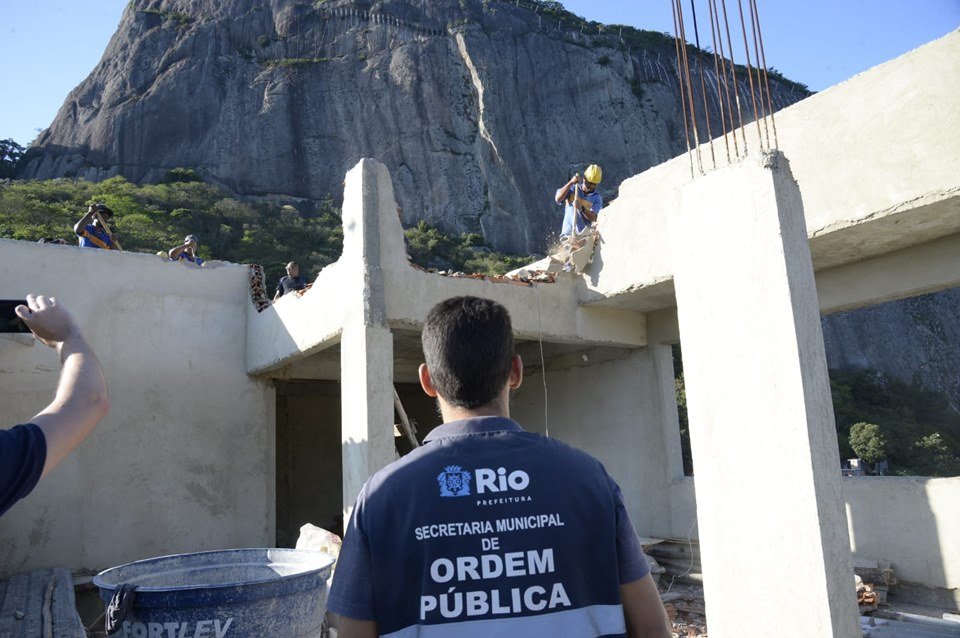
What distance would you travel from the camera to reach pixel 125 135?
4419cm

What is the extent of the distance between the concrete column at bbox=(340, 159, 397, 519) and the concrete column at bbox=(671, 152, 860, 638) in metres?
3.38

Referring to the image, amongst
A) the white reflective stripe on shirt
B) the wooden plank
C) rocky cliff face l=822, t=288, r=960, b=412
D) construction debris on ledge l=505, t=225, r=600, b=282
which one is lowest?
the wooden plank

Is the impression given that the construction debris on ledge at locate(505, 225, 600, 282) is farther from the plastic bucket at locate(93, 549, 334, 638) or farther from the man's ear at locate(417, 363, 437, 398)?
the man's ear at locate(417, 363, 437, 398)

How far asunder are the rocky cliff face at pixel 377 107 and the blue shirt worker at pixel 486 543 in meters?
42.6

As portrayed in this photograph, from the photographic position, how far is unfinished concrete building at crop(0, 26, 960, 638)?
3.26m

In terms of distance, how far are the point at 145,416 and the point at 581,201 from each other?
20.1 ft

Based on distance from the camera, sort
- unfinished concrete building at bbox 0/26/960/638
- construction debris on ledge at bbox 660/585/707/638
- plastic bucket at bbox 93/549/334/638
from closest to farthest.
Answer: plastic bucket at bbox 93/549/334/638 < unfinished concrete building at bbox 0/26/960/638 < construction debris on ledge at bbox 660/585/707/638

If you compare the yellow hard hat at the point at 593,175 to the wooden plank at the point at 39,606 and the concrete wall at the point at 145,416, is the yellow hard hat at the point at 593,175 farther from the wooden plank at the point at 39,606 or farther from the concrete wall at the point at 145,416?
the wooden plank at the point at 39,606

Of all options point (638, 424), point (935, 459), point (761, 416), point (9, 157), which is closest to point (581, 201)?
point (638, 424)

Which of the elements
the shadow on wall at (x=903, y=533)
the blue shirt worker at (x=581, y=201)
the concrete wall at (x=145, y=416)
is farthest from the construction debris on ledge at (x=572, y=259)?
the concrete wall at (x=145, y=416)

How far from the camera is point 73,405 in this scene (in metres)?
1.47

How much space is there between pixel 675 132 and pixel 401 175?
20.3 meters

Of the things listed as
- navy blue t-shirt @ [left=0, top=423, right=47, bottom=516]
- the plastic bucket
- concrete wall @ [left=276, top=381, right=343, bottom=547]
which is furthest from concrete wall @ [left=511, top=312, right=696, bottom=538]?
navy blue t-shirt @ [left=0, top=423, right=47, bottom=516]

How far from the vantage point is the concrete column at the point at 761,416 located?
10.1 ft
